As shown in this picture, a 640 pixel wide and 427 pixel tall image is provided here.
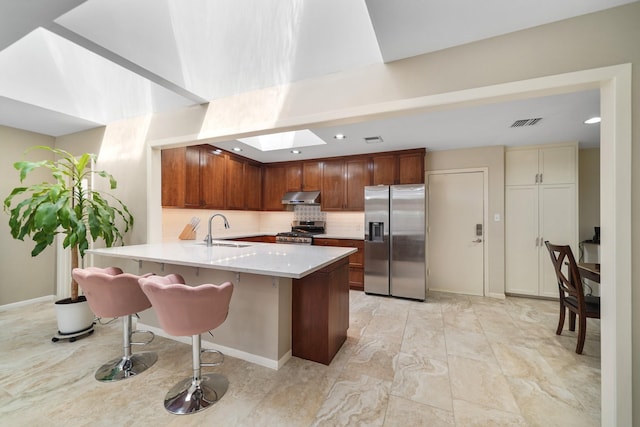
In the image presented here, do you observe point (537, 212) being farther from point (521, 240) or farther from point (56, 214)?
point (56, 214)

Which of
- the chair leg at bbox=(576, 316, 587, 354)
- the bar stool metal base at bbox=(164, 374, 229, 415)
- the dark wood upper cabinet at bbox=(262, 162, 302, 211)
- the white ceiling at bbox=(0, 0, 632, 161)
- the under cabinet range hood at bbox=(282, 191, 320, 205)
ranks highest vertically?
the white ceiling at bbox=(0, 0, 632, 161)

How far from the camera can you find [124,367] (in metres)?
2.03

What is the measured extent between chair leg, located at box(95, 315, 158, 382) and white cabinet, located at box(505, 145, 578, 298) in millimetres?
4963

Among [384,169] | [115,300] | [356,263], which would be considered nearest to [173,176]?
[115,300]

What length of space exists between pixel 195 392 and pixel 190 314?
0.66 m

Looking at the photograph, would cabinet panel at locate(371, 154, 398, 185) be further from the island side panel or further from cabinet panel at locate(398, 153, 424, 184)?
the island side panel

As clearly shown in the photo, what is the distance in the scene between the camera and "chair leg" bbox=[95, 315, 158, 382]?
196 centimetres


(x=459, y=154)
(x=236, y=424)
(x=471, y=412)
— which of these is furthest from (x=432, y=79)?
(x=459, y=154)

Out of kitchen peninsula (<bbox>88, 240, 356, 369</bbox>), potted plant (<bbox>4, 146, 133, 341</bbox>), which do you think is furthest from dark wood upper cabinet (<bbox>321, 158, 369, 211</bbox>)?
→ potted plant (<bbox>4, 146, 133, 341</bbox>)

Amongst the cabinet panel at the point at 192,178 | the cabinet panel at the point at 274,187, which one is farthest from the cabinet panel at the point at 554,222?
the cabinet panel at the point at 192,178

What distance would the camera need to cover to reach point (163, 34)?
179 cm

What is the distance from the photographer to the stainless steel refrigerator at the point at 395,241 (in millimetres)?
3867

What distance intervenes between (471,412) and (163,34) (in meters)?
3.38

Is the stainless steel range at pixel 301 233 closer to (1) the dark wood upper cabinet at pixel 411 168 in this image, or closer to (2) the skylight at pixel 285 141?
(2) the skylight at pixel 285 141
